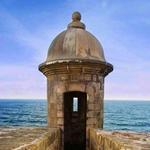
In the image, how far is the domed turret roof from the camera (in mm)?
7234

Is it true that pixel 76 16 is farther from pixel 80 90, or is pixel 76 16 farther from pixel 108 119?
pixel 108 119

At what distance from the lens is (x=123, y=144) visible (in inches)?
170

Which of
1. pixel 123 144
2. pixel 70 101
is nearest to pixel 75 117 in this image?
pixel 70 101

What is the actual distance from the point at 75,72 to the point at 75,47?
0.57 metres

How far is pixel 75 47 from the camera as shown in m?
7.28

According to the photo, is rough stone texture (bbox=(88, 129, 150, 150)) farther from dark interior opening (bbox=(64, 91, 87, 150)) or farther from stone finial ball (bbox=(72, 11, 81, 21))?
dark interior opening (bbox=(64, 91, 87, 150))

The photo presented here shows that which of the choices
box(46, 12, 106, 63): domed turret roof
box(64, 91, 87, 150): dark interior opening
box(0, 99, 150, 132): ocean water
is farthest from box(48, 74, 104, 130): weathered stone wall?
box(0, 99, 150, 132): ocean water

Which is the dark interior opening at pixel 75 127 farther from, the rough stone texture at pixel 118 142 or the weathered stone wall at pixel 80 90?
the rough stone texture at pixel 118 142

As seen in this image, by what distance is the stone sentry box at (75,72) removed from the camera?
23.6 feet

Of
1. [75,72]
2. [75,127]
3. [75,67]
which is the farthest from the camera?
[75,127]

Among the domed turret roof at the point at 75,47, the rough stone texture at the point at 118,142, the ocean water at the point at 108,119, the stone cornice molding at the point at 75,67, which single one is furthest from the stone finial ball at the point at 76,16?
the ocean water at the point at 108,119

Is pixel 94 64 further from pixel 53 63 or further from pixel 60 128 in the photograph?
pixel 60 128

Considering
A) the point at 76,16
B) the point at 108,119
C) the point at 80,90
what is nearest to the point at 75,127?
the point at 80,90

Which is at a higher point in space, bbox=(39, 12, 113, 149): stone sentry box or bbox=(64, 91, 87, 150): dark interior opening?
bbox=(39, 12, 113, 149): stone sentry box
